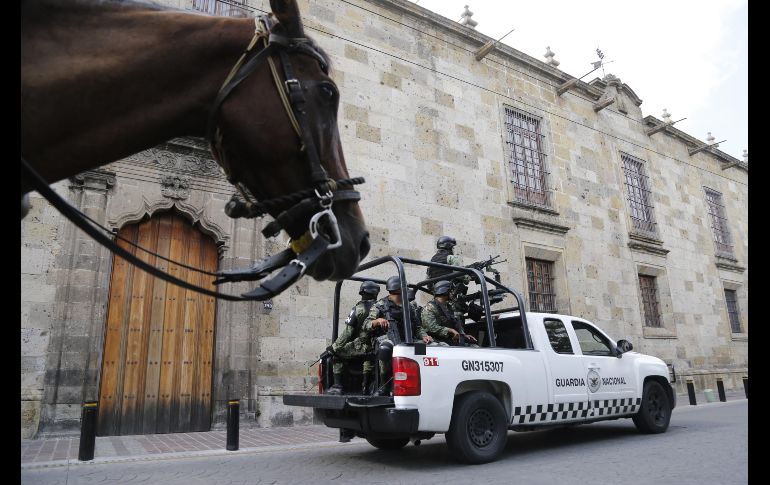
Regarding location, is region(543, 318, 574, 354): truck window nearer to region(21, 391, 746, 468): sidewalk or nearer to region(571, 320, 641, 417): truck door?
region(571, 320, 641, 417): truck door

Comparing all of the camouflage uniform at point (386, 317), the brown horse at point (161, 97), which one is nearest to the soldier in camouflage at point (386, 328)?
the camouflage uniform at point (386, 317)

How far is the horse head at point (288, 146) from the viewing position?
2131mm

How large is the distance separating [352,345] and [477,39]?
38.0ft

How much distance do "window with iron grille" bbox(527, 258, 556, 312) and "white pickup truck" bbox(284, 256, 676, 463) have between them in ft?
19.0

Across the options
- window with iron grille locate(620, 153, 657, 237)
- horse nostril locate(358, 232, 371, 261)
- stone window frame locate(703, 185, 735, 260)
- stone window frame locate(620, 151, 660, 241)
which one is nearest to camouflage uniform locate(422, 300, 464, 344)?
horse nostril locate(358, 232, 371, 261)

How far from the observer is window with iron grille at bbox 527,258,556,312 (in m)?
13.9

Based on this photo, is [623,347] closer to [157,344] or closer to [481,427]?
[481,427]

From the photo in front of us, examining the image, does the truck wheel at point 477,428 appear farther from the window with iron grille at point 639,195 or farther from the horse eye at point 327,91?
the window with iron grille at point 639,195

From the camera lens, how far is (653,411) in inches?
304

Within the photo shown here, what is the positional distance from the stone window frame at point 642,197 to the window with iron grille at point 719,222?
4639 millimetres

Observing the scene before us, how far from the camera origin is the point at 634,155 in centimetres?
1850

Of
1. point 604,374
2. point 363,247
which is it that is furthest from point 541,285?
point 363,247

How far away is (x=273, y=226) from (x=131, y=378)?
25.5 feet
